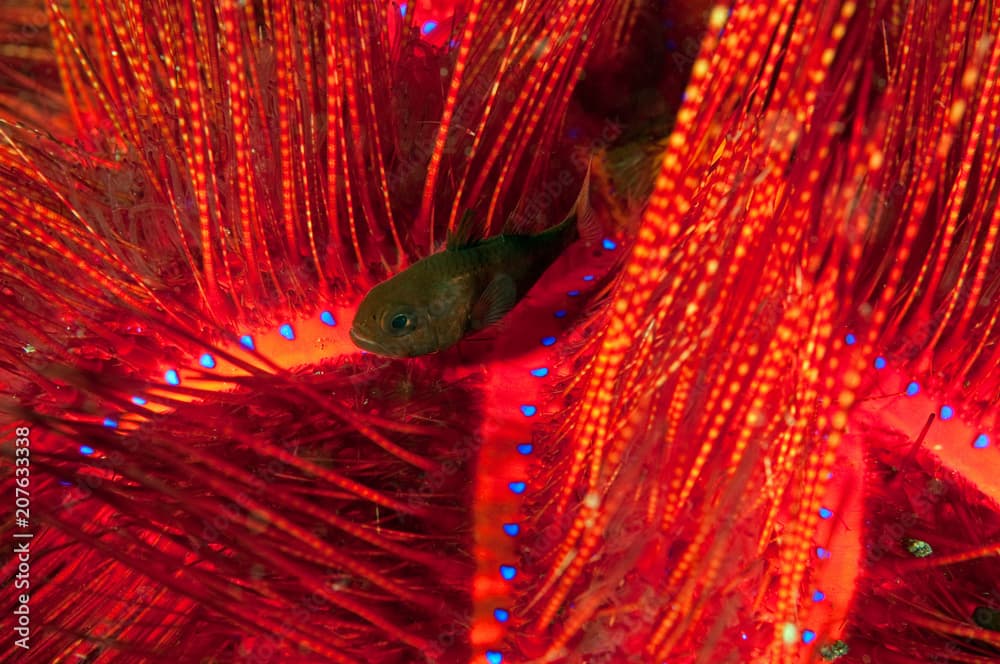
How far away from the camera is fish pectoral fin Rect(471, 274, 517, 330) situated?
5.58 ft

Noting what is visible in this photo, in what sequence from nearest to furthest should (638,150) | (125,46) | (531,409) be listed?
(531,409), (125,46), (638,150)

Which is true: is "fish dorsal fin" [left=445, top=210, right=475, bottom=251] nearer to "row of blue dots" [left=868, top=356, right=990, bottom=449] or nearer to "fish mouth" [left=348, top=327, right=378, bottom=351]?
"fish mouth" [left=348, top=327, right=378, bottom=351]

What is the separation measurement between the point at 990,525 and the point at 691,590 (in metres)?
0.86

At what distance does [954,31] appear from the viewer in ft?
5.16

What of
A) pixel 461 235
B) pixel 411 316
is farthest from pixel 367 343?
pixel 461 235

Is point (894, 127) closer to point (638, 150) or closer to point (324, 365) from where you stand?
point (638, 150)

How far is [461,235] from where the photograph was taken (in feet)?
5.75

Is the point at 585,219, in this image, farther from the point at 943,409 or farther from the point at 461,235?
the point at 943,409

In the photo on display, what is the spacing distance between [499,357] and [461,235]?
33 centimetres

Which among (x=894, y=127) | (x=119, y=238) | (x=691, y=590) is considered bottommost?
(x=691, y=590)

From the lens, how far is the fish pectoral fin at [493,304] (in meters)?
1.70

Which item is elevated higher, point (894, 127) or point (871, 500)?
point (894, 127)

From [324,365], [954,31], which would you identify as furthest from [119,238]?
[954,31]

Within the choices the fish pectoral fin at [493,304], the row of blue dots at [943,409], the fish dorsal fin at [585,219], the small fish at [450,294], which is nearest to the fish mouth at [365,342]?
the small fish at [450,294]
